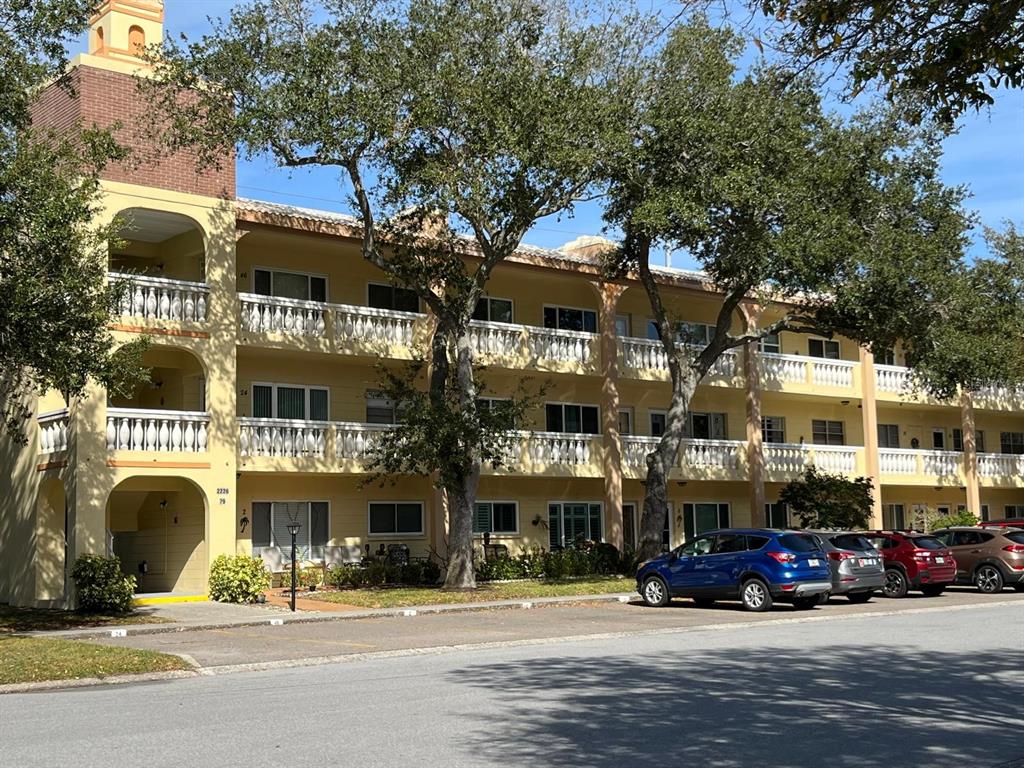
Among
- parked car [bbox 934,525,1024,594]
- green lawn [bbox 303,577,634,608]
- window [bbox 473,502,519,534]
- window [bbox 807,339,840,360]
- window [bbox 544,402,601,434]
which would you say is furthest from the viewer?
window [bbox 807,339,840,360]

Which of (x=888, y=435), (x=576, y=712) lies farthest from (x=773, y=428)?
(x=576, y=712)

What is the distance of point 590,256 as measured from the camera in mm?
38844

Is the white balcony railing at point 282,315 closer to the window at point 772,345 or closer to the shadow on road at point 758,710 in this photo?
the shadow on road at point 758,710

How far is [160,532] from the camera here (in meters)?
30.0

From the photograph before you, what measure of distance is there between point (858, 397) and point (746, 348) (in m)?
5.85

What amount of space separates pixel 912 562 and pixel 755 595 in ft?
19.0

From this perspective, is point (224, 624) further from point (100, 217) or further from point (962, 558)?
point (962, 558)

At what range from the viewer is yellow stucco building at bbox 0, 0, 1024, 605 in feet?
89.2

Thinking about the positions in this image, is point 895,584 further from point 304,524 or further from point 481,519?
point 304,524

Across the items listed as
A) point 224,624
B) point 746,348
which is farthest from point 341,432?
point 746,348

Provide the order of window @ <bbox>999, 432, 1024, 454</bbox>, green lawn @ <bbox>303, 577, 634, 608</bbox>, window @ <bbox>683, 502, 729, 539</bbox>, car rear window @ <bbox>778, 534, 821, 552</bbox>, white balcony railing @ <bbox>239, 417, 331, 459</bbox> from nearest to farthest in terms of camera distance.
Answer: car rear window @ <bbox>778, 534, 821, 552</bbox> < green lawn @ <bbox>303, 577, 634, 608</bbox> < white balcony railing @ <bbox>239, 417, 331, 459</bbox> < window @ <bbox>683, 502, 729, 539</bbox> < window @ <bbox>999, 432, 1024, 454</bbox>

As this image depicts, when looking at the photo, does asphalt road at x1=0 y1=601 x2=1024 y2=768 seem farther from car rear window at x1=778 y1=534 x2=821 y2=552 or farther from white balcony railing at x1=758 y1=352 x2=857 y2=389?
white balcony railing at x1=758 y1=352 x2=857 y2=389

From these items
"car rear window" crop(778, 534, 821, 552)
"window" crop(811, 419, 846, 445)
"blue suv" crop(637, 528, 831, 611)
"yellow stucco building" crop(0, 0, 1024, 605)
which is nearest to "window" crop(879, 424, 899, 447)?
"window" crop(811, 419, 846, 445)

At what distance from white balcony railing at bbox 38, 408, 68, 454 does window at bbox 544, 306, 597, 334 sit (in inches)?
604
